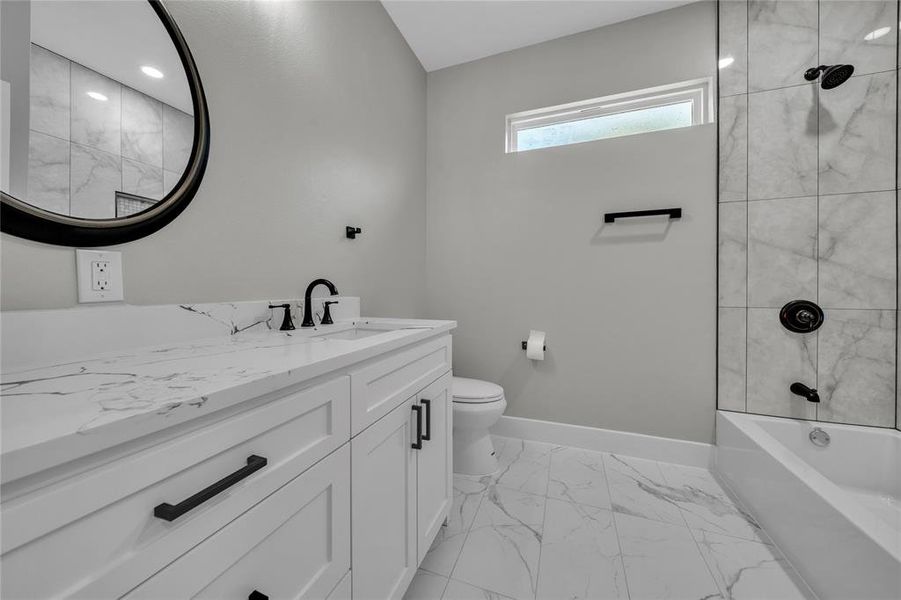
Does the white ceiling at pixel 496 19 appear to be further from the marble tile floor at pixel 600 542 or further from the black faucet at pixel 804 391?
the marble tile floor at pixel 600 542

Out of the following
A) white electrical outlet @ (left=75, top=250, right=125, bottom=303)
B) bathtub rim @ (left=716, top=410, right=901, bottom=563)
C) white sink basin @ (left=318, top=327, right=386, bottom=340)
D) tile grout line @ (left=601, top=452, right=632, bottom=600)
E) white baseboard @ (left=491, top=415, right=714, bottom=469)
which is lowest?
tile grout line @ (left=601, top=452, right=632, bottom=600)

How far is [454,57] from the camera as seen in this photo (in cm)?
237

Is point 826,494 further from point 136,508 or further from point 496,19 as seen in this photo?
point 496,19

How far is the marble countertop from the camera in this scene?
13.3 inches

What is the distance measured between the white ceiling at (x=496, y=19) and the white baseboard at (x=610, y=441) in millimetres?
2415

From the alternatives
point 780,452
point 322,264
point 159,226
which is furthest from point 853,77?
point 159,226

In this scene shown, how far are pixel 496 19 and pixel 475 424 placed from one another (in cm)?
229

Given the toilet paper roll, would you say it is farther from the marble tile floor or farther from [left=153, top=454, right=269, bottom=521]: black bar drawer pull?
[left=153, top=454, right=269, bottom=521]: black bar drawer pull

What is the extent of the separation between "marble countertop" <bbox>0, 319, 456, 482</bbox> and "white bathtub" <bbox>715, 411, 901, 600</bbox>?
143 cm

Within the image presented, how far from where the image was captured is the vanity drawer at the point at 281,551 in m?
0.46

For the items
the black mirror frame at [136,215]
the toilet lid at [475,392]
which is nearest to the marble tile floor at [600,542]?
the toilet lid at [475,392]

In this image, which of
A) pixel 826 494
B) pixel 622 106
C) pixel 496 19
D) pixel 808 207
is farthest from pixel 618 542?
pixel 496 19

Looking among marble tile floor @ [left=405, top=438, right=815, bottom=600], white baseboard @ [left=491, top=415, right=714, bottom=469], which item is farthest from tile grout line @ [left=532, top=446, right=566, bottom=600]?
white baseboard @ [left=491, top=415, right=714, bottom=469]

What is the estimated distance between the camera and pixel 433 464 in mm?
1218
